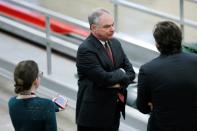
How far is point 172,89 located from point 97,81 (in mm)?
669

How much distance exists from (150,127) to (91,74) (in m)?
0.59

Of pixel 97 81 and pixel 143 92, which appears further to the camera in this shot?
pixel 97 81

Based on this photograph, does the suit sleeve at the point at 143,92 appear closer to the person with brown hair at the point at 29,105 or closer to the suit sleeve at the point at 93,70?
the suit sleeve at the point at 93,70

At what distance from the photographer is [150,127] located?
3529mm

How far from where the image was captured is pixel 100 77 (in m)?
3.78

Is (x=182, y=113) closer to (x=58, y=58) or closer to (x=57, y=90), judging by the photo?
(x=57, y=90)

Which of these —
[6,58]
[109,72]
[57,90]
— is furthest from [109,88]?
[6,58]

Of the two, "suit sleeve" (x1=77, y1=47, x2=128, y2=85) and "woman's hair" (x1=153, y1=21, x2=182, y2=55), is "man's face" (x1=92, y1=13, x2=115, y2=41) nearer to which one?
"suit sleeve" (x1=77, y1=47, x2=128, y2=85)

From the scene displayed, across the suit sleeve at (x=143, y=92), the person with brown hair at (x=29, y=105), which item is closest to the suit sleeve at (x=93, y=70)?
the suit sleeve at (x=143, y=92)

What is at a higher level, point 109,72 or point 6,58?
point 109,72

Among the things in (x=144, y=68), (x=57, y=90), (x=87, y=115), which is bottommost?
(x=57, y=90)

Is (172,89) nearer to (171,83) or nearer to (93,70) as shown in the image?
(171,83)

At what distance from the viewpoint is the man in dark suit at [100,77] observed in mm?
3777

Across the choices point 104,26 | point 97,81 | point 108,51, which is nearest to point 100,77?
point 97,81
